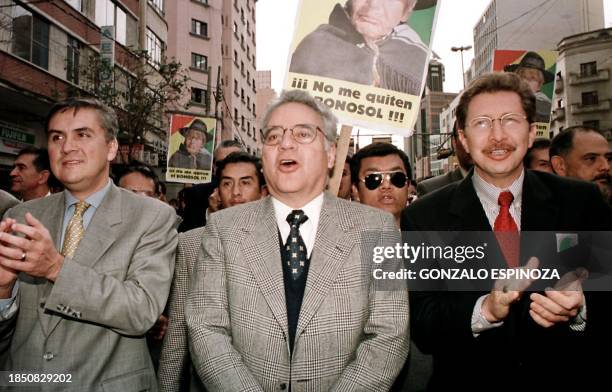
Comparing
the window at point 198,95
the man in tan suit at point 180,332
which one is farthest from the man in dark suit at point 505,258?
the window at point 198,95

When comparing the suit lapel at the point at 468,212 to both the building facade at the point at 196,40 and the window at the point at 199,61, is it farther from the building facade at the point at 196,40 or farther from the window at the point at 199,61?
the window at the point at 199,61

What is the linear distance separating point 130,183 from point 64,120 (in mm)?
2548

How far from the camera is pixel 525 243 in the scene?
2246mm

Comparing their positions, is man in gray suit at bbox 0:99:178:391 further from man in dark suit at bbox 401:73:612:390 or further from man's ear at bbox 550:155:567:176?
man's ear at bbox 550:155:567:176

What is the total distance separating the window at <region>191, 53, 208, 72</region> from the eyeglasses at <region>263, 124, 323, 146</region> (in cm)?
3730

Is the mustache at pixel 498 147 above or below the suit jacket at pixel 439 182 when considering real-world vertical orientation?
below

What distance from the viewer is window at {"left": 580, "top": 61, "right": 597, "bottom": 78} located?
43.5 metres

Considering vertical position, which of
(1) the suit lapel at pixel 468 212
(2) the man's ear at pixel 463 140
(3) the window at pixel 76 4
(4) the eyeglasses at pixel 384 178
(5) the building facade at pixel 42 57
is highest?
(3) the window at pixel 76 4

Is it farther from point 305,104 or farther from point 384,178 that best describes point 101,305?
point 384,178

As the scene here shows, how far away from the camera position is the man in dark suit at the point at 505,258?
2.11 m

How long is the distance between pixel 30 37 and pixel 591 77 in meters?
45.1

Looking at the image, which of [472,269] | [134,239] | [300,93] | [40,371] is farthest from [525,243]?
[40,371]

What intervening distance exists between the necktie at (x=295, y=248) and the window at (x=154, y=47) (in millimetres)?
24271

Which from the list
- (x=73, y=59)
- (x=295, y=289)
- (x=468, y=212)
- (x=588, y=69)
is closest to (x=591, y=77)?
(x=588, y=69)
